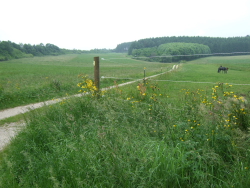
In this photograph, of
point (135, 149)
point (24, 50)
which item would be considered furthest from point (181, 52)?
point (24, 50)

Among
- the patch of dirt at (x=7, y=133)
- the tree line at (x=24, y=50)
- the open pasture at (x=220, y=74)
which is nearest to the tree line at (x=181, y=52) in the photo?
the open pasture at (x=220, y=74)

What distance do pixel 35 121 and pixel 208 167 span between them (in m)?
3.73

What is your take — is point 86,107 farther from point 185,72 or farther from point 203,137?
point 185,72

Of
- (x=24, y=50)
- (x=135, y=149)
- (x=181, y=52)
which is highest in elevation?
(x=24, y=50)

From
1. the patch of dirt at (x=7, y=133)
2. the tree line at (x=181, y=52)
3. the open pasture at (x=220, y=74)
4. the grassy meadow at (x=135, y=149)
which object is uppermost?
the tree line at (x=181, y=52)

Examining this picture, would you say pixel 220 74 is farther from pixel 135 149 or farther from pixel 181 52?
A: pixel 135 149

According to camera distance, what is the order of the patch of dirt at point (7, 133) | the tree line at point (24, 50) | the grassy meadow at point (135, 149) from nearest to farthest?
the grassy meadow at point (135, 149) → the patch of dirt at point (7, 133) → the tree line at point (24, 50)

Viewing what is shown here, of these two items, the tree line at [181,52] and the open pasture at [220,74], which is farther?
the tree line at [181,52]

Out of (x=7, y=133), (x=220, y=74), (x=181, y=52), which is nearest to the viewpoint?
(x=7, y=133)

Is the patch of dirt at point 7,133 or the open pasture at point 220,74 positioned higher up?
the open pasture at point 220,74

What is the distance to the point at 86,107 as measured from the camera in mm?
5410

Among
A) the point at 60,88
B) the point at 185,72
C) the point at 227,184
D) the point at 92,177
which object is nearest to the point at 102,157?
the point at 92,177

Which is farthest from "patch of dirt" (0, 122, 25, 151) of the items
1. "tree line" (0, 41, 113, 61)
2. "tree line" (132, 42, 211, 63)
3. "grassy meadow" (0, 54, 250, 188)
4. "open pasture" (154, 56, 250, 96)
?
"tree line" (0, 41, 113, 61)

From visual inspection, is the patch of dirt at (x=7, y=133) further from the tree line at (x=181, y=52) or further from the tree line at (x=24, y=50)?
the tree line at (x=24, y=50)
